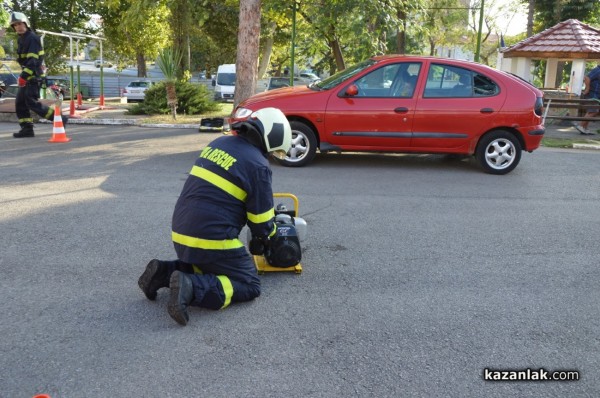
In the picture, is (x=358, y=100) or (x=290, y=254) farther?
(x=358, y=100)

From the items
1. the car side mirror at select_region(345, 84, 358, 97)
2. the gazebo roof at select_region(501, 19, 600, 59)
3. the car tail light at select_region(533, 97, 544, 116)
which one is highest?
the gazebo roof at select_region(501, 19, 600, 59)

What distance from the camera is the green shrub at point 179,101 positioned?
16328mm

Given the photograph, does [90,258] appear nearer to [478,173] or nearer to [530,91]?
[478,173]

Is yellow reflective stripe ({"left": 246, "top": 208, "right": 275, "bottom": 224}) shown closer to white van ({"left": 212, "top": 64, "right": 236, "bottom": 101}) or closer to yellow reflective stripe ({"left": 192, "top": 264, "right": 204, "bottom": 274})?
yellow reflective stripe ({"left": 192, "top": 264, "right": 204, "bottom": 274})

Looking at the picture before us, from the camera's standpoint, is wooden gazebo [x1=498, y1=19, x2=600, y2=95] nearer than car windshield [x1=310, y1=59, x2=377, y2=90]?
No

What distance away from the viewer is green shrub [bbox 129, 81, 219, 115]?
16.3 m

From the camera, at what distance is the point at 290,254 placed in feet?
15.4

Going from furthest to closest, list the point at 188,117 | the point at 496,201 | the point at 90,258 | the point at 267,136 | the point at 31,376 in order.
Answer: the point at 188,117 < the point at 496,201 < the point at 90,258 < the point at 267,136 < the point at 31,376

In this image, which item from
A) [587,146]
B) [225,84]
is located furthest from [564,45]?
[225,84]

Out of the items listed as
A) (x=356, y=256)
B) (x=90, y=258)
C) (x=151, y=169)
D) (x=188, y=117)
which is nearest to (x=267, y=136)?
(x=356, y=256)

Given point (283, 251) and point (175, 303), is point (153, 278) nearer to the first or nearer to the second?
point (175, 303)

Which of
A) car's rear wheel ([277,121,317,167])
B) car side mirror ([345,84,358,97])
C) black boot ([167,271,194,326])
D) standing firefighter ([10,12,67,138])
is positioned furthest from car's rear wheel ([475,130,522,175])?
standing firefighter ([10,12,67,138])

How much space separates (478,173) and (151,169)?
16.8 ft

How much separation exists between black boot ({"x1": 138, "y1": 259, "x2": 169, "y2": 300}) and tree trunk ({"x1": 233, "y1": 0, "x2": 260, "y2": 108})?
9555 mm
